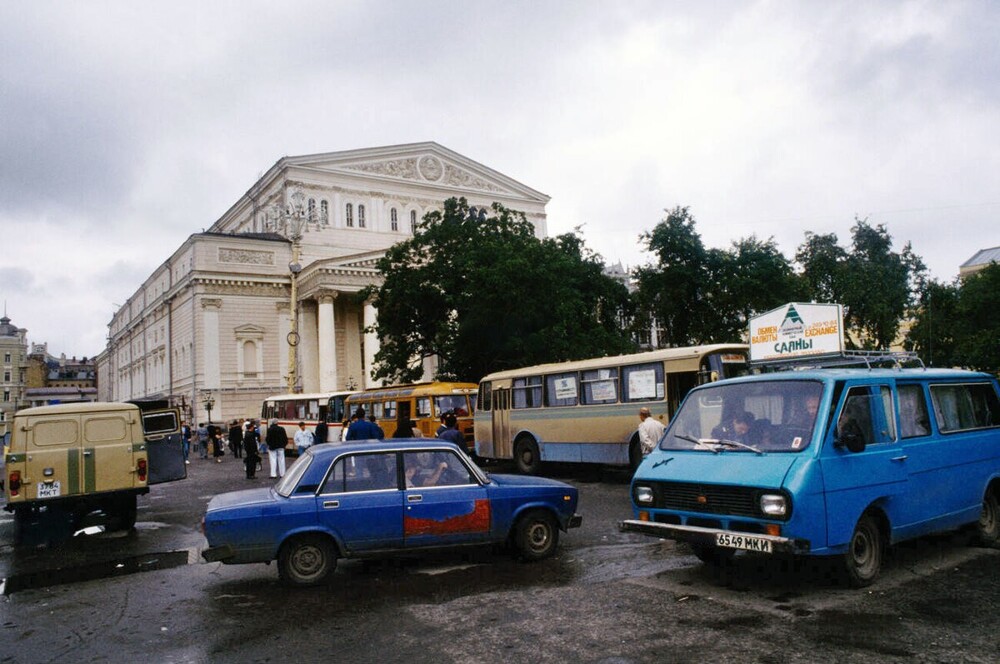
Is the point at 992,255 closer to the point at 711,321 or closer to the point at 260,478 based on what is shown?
the point at 711,321

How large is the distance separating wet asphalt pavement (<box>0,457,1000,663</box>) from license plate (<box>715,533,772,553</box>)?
539 mm

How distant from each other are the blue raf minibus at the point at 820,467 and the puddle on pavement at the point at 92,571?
6615mm

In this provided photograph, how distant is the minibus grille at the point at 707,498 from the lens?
727 cm

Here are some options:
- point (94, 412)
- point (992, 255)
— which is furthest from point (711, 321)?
point (992, 255)

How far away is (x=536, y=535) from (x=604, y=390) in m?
9.89

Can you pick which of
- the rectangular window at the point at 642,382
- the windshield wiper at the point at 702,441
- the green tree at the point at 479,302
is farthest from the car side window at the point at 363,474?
the green tree at the point at 479,302

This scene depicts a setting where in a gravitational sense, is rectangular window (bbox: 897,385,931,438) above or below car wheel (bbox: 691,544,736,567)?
above

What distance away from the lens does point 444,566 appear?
31.9 ft

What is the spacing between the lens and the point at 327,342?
59.0 metres

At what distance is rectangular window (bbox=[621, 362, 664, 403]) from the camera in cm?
1808

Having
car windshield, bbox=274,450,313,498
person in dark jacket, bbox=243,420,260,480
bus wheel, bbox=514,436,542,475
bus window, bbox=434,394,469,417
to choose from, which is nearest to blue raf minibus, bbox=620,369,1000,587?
car windshield, bbox=274,450,313,498

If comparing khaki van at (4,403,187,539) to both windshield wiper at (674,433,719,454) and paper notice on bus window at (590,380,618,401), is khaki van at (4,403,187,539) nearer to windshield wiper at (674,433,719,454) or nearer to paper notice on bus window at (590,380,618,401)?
windshield wiper at (674,433,719,454)

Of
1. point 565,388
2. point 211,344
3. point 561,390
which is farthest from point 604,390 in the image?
point 211,344

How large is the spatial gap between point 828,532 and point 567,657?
8.93ft
